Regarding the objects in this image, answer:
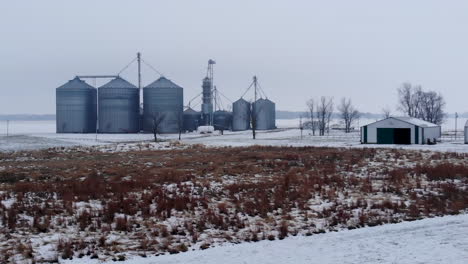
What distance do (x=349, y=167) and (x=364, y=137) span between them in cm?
2576

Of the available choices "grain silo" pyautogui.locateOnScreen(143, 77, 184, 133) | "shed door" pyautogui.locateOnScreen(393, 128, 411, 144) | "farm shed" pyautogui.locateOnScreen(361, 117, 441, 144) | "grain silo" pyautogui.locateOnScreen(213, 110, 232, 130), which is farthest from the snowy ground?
"grain silo" pyautogui.locateOnScreen(213, 110, 232, 130)

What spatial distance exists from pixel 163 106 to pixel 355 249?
74.3 meters

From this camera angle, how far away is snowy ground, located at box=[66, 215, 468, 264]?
27.6 ft

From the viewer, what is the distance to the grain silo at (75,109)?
84.1 metres

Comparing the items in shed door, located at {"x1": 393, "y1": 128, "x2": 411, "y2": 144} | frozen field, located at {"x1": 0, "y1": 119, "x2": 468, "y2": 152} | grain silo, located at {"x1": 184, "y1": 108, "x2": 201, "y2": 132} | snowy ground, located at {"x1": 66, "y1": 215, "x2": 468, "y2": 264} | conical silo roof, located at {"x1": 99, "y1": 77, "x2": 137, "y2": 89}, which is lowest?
snowy ground, located at {"x1": 66, "y1": 215, "x2": 468, "y2": 264}

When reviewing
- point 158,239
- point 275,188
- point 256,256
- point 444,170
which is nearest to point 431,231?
point 256,256

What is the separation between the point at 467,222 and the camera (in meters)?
11.0

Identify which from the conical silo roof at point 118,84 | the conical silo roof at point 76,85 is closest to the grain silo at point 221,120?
the conical silo roof at point 118,84

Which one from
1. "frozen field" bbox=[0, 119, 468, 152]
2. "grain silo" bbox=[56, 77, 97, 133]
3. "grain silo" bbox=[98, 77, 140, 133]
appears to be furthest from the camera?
"grain silo" bbox=[56, 77, 97, 133]

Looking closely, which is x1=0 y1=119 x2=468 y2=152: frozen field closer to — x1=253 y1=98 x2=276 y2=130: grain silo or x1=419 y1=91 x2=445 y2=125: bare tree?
x1=419 y1=91 x2=445 y2=125: bare tree

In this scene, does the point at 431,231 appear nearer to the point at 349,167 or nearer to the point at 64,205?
the point at 64,205

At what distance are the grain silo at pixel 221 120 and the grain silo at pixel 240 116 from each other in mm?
1130

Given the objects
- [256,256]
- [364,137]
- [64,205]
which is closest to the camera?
[256,256]

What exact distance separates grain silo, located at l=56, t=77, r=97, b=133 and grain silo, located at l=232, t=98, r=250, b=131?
25.6 metres
